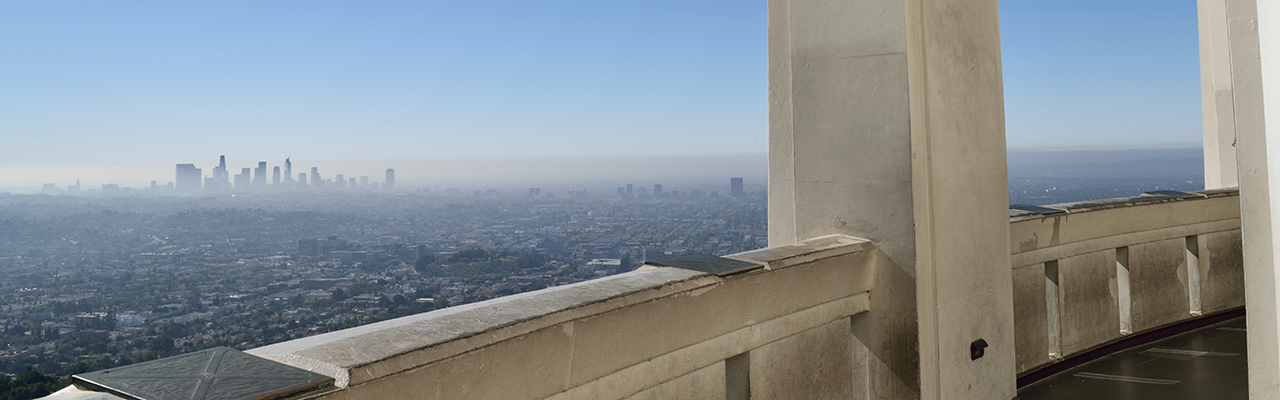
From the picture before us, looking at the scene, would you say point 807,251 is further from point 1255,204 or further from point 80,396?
point 80,396

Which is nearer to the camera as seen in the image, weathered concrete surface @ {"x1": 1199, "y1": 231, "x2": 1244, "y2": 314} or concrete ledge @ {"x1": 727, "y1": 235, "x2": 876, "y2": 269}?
concrete ledge @ {"x1": 727, "y1": 235, "x2": 876, "y2": 269}

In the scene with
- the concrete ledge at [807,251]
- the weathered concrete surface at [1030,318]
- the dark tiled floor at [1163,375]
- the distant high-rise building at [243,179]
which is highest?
the distant high-rise building at [243,179]

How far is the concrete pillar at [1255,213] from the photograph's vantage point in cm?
250

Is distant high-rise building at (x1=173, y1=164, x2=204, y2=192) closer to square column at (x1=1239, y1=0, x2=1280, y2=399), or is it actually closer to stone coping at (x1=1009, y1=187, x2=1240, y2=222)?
stone coping at (x1=1009, y1=187, x2=1240, y2=222)

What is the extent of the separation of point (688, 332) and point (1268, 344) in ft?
6.48

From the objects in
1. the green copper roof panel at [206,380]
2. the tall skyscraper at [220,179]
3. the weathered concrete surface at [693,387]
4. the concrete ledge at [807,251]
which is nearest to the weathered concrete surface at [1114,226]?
the concrete ledge at [807,251]

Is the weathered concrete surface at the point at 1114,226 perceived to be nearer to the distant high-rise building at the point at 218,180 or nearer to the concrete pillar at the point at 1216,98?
the concrete pillar at the point at 1216,98

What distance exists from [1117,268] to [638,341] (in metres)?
5.60

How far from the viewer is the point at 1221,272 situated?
7445 millimetres

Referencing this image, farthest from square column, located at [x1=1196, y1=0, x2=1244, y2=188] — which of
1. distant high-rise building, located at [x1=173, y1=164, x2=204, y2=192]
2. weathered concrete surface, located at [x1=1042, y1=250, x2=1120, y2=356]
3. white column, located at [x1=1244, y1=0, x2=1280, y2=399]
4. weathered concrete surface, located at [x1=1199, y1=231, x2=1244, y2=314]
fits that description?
distant high-rise building, located at [x1=173, y1=164, x2=204, y2=192]

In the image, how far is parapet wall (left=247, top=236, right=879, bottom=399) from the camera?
6.86 ft

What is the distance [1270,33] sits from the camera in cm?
184

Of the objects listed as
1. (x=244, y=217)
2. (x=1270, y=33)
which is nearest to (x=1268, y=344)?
(x=1270, y=33)

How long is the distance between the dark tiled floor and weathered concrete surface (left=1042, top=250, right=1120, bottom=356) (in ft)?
0.74
